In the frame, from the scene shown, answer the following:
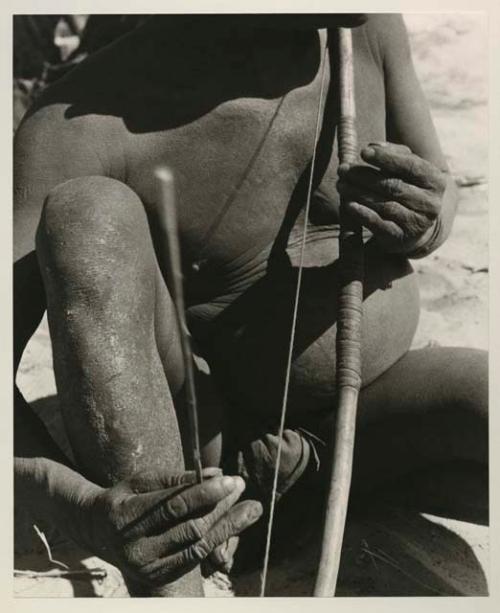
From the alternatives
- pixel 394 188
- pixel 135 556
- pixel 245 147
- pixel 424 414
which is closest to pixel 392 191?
pixel 394 188

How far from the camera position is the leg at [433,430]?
1.67 m

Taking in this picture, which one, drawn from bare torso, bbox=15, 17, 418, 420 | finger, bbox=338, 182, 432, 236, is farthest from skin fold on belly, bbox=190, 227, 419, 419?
finger, bbox=338, 182, 432, 236

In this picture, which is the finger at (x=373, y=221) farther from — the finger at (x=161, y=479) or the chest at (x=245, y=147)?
the finger at (x=161, y=479)

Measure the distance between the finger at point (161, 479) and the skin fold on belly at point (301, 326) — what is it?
296 mm

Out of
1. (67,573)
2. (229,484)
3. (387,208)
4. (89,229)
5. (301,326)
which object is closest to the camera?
(229,484)

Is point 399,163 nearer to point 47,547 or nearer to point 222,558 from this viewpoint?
point 222,558

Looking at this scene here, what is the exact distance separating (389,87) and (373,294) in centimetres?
33

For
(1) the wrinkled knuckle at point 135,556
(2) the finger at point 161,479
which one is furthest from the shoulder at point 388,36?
(1) the wrinkled knuckle at point 135,556

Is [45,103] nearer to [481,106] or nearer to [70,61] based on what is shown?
[481,106]

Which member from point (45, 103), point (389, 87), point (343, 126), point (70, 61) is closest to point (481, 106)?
point (389, 87)

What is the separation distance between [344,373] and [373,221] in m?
0.20

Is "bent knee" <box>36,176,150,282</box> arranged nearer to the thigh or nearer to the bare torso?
the bare torso

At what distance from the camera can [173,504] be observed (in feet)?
4.40

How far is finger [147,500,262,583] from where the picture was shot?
1355mm
